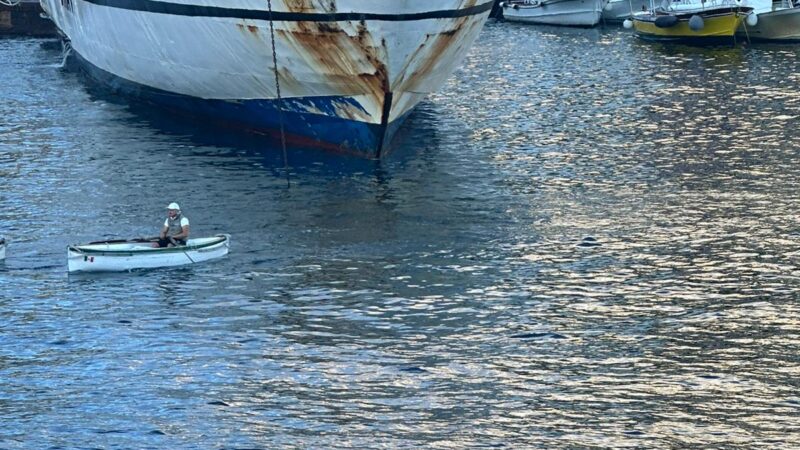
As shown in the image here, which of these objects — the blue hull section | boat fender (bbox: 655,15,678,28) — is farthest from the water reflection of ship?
boat fender (bbox: 655,15,678,28)

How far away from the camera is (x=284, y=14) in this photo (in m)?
43.8

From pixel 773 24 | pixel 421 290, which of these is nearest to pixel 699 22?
pixel 773 24

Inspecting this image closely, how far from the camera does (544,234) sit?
37.2 metres

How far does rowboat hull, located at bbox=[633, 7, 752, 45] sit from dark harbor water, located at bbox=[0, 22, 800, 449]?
25.9m

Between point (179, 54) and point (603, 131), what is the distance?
55.2ft

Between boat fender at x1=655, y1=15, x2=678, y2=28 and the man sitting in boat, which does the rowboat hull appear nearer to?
boat fender at x1=655, y1=15, x2=678, y2=28

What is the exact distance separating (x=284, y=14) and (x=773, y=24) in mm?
46408

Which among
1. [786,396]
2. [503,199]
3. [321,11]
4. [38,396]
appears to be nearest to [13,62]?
[321,11]

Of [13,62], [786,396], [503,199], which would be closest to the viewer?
[786,396]

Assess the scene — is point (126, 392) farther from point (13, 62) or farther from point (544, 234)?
point (13, 62)

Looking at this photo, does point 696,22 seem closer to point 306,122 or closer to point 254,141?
point 254,141

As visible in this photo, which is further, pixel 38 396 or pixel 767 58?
pixel 767 58

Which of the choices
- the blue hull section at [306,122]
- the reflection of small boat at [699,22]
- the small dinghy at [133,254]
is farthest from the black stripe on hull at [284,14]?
the reflection of small boat at [699,22]

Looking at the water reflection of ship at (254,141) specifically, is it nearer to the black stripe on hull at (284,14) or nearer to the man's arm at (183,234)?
the black stripe on hull at (284,14)
